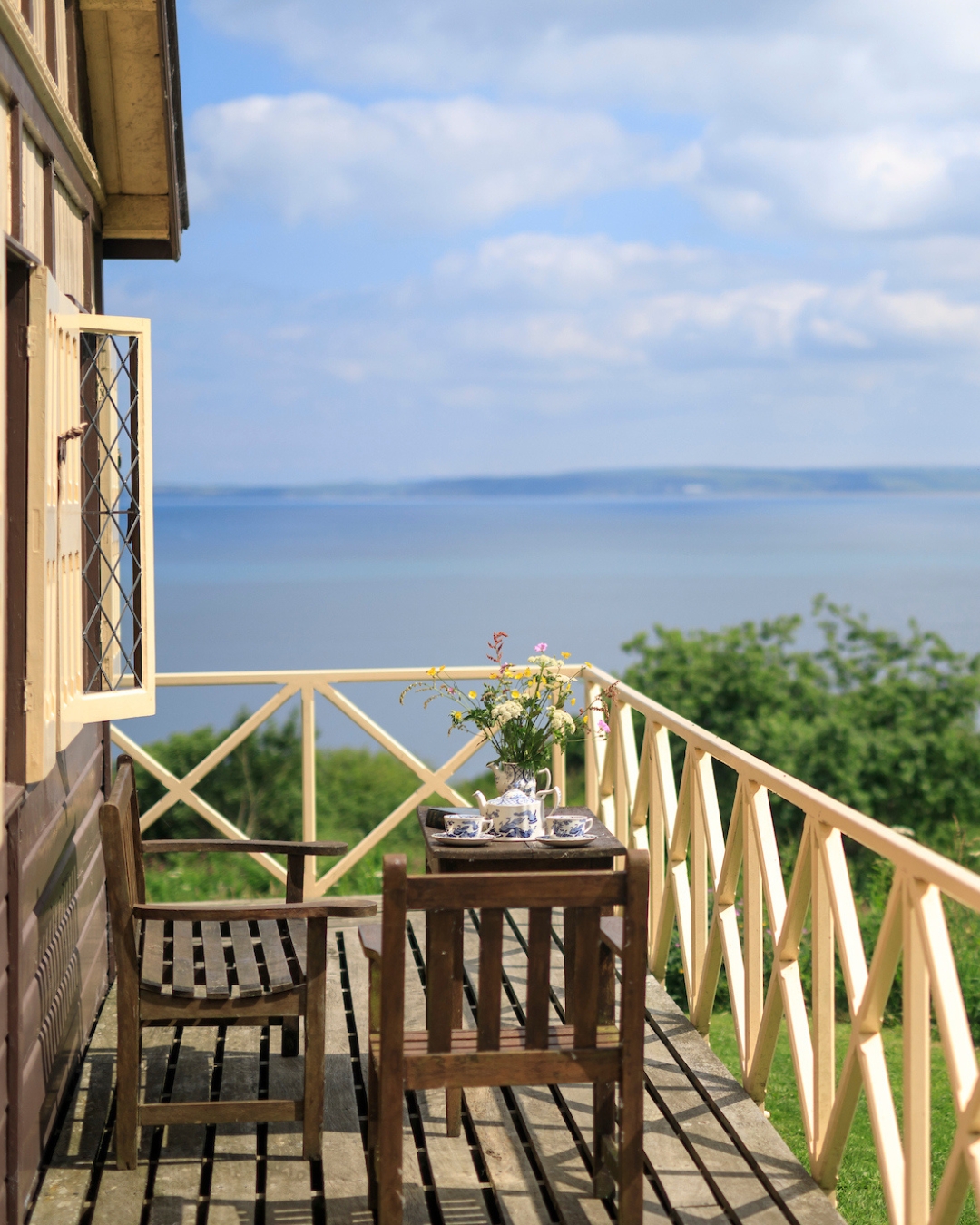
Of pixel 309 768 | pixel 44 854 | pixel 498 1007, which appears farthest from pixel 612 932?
pixel 309 768

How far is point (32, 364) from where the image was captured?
2.67 meters

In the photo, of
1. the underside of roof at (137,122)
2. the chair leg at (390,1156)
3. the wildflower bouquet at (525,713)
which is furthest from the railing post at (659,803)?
the underside of roof at (137,122)

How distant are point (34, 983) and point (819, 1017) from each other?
181cm

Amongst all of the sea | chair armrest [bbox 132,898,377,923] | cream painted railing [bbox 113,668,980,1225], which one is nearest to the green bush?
the sea

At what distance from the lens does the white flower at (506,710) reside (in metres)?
3.56

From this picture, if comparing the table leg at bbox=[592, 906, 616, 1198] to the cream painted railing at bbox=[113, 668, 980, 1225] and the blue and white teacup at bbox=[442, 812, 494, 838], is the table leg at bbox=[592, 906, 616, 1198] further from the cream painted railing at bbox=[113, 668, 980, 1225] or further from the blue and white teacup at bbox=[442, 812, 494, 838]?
the blue and white teacup at bbox=[442, 812, 494, 838]

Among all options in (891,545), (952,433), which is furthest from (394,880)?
(891,545)

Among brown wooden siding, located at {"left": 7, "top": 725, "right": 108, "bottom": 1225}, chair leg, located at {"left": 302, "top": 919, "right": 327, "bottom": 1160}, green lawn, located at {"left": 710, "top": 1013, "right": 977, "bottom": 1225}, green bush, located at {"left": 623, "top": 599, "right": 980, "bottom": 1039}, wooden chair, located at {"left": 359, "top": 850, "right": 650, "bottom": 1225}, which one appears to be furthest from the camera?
green bush, located at {"left": 623, "top": 599, "right": 980, "bottom": 1039}

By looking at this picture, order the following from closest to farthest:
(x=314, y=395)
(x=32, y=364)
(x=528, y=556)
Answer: (x=32, y=364) → (x=314, y=395) → (x=528, y=556)

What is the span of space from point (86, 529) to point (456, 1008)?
6.29ft

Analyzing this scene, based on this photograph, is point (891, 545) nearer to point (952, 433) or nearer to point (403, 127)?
point (952, 433)

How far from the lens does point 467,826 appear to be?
3.51 m

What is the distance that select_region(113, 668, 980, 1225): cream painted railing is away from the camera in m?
2.30

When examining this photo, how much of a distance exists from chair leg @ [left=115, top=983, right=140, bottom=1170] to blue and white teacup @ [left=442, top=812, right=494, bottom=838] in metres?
0.96
